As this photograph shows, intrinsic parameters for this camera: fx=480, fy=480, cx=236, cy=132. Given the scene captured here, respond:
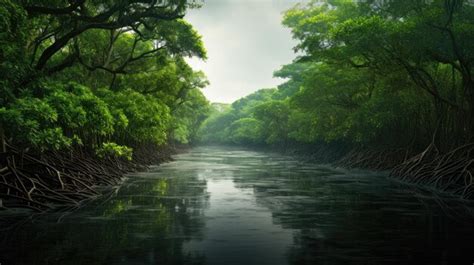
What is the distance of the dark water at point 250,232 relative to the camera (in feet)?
30.2

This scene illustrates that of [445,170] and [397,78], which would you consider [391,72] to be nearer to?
[397,78]

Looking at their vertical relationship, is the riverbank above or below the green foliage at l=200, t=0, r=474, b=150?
below

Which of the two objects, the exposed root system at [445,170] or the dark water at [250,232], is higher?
the exposed root system at [445,170]

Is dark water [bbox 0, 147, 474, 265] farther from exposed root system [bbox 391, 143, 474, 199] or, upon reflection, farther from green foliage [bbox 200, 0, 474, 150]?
green foliage [bbox 200, 0, 474, 150]

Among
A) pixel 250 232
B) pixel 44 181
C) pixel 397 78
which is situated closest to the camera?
pixel 250 232

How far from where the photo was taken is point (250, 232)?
39.0 feet

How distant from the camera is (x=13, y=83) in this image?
15883 millimetres

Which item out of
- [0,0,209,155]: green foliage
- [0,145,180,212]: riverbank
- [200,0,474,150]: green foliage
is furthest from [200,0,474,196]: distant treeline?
[0,145,180,212]: riverbank

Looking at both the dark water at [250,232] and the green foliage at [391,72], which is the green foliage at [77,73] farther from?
the green foliage at [391,72]

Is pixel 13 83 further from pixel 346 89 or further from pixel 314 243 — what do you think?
pixel 346 89

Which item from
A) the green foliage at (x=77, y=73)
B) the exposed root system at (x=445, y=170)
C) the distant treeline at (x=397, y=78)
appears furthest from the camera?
the distant treeline at (x=397, y=78)

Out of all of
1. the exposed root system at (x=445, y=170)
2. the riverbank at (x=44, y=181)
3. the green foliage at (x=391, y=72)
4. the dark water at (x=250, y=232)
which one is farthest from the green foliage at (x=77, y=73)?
the exposed root system at (x=445, y=170)

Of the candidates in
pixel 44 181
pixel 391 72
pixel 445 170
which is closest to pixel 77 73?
pixel 44 181

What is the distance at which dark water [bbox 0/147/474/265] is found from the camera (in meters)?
9.20
